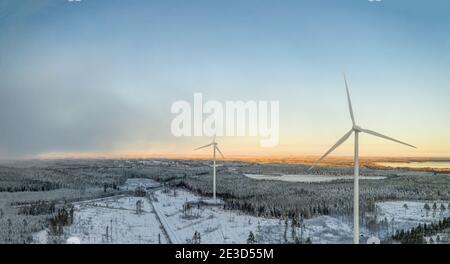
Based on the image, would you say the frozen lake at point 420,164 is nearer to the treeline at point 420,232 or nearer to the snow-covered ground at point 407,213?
the snow-covered ground at point 407,213

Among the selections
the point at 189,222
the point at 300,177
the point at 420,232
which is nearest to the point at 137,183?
the point at 189,222

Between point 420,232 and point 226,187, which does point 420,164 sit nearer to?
point 420,232

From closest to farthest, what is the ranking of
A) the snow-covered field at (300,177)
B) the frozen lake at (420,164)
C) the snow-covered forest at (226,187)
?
the frozen lake at (420,164)
the snow-covered forest at (226,187)
the snow-covered field at (300,177)

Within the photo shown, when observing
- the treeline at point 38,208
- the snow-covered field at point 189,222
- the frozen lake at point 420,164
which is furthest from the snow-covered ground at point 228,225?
the treeline at point 38,208

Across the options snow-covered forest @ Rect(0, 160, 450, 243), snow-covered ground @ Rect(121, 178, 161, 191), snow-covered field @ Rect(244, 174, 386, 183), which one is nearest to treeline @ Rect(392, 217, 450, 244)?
snow-covered forest @ Rect(0, 160, 450, 243)
